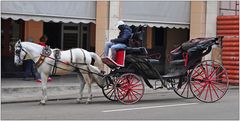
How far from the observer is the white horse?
1288 centimetres

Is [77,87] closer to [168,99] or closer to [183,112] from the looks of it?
[168,99]

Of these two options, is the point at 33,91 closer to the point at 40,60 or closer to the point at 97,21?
the point at 40,60

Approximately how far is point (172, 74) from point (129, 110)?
242cm

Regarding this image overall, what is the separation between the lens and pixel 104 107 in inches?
492

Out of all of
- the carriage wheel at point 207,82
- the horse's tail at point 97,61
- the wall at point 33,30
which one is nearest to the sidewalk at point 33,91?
the horse's tail at point 97,61

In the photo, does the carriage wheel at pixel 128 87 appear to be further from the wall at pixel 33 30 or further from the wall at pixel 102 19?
the wall at pixel 33 30

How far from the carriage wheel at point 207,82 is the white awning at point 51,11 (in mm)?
5396

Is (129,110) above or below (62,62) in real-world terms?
below

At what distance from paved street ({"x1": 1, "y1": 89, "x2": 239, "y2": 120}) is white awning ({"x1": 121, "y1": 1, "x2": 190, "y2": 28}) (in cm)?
510

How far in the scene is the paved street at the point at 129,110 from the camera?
Answer: 35.4 ft

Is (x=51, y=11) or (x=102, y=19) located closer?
(x=51, y=11)

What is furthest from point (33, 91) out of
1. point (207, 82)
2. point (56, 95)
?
point (207, 82)

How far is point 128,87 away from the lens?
515 inches

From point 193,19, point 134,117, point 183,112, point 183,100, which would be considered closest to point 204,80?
point 183,100
